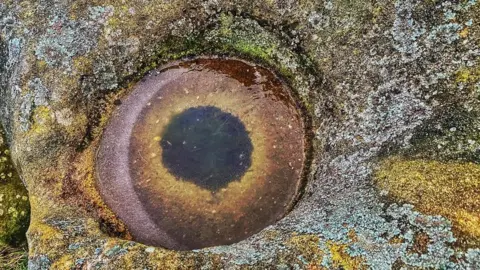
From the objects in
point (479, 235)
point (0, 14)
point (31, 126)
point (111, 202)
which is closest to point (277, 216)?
point (111, 202)

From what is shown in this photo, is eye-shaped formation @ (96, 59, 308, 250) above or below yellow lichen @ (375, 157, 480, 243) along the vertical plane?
above

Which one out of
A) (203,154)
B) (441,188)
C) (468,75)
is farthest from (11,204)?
(468,75)

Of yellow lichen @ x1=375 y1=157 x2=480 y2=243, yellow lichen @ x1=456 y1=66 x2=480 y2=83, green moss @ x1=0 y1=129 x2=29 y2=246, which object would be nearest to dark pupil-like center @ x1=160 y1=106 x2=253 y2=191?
green moss @ x1=0 y1=129 x2=29 y2=246

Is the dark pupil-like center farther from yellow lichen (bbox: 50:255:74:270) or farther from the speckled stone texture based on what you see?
yellow lichen (bbox: 50:255:74:270)

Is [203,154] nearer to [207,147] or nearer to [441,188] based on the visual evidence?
[207,147]

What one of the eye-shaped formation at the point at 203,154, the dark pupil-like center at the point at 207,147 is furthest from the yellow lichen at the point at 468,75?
the dark pupil-like center at the point at 207,147

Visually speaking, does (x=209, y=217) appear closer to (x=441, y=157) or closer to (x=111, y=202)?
(x=111, y=202)

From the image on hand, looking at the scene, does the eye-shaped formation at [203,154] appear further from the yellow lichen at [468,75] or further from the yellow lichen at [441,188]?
the yellow lichen at [468,75]
